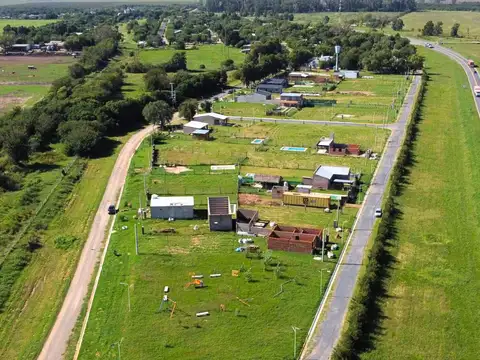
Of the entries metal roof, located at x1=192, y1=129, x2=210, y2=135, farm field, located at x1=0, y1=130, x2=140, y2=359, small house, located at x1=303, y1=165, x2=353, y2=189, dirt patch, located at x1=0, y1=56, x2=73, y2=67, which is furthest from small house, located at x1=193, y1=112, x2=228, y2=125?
dirt patch, located at x1=0, y1=56, x2=73, y2=67

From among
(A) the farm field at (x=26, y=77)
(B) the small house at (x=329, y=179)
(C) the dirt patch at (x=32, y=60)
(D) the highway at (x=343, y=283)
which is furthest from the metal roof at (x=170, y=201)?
(C) the dirt patch at (x=32, y=60)

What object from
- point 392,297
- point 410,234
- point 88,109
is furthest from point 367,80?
point 392,297

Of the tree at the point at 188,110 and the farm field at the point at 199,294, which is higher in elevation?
the tree at the point at 188,110

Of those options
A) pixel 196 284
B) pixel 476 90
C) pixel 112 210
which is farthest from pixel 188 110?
pixel 476 90

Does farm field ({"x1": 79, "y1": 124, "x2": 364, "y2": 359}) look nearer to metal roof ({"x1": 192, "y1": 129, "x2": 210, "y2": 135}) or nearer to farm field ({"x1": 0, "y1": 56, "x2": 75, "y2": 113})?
metal roof ({"x1": 192, "y1": 129, "x2": 210, "y2": 135})

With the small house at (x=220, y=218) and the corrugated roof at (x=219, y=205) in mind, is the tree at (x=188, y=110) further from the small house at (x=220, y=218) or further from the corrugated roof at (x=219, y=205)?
the small house at (x=220, y=218)

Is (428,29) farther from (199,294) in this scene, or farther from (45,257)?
(199,294)
